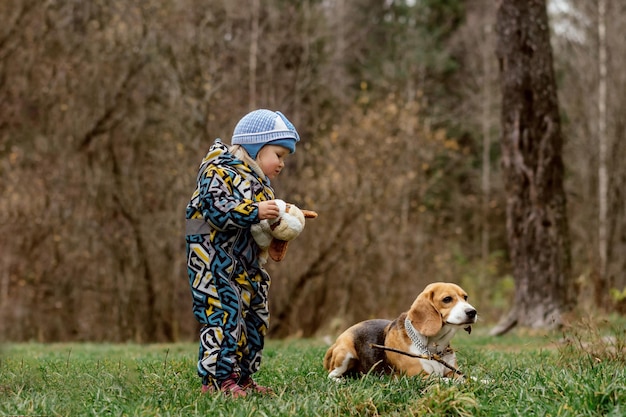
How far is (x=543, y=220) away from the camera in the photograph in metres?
11.8

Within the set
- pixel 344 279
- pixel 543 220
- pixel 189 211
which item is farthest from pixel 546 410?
pixel 344 279

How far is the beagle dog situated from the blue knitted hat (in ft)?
4.89

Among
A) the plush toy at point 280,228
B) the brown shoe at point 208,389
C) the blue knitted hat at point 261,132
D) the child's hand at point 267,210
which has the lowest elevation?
the brown shoe at point 208,389

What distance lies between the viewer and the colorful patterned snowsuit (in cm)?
516

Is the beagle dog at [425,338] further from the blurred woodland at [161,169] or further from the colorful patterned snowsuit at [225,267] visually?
the blurred woodland at [161,169]

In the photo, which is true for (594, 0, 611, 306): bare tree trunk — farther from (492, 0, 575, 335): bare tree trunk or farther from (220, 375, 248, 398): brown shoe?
(220, 375, 248, 398): brown shoe

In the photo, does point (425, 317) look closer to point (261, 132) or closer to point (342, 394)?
point (342, 394)

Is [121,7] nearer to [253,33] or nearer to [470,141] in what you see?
[253,33]

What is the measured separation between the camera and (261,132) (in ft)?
18.0

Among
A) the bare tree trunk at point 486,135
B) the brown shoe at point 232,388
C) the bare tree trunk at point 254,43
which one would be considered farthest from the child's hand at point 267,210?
the bare tree trunk at point 486,135

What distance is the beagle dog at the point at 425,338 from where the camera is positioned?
5.56 metres

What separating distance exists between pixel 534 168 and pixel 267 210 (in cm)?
767

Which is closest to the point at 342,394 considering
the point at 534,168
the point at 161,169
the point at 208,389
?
the point at 208,389

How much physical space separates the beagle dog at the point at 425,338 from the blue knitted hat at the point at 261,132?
1.49m
